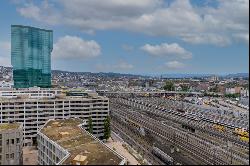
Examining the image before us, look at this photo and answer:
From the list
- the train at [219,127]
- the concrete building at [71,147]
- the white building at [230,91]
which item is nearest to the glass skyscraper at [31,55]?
the train at [219,127]

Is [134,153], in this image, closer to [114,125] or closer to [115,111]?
[114,125]

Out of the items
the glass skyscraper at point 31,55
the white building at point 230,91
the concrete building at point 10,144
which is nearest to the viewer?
the concrete building at point 10,144

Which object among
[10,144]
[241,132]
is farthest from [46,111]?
[241,132]

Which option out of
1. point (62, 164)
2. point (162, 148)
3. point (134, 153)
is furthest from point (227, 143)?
point (62, 164)

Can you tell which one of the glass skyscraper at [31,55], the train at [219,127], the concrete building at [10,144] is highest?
the glass skyscraper at [31,55]

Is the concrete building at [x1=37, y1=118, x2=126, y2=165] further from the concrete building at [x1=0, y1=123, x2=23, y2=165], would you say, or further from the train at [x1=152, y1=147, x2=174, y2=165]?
the train at [x1=152, y1=147, x2=174, y2=165]

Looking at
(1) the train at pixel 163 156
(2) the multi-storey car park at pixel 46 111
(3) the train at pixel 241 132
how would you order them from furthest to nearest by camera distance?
(3) the train at pixel 241 132
(2) the multi-storey car park at pixel 46 111
(1) the train at pixel 163 156

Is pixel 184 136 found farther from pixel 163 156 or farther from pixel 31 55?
pixel 31 55

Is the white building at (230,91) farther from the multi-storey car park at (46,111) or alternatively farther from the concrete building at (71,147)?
the concrete building at (71,147)

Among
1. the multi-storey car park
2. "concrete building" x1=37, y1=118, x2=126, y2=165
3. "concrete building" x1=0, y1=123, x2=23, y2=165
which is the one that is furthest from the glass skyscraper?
"concrete building" x1=0, y1=123, x2=23, y2=165
